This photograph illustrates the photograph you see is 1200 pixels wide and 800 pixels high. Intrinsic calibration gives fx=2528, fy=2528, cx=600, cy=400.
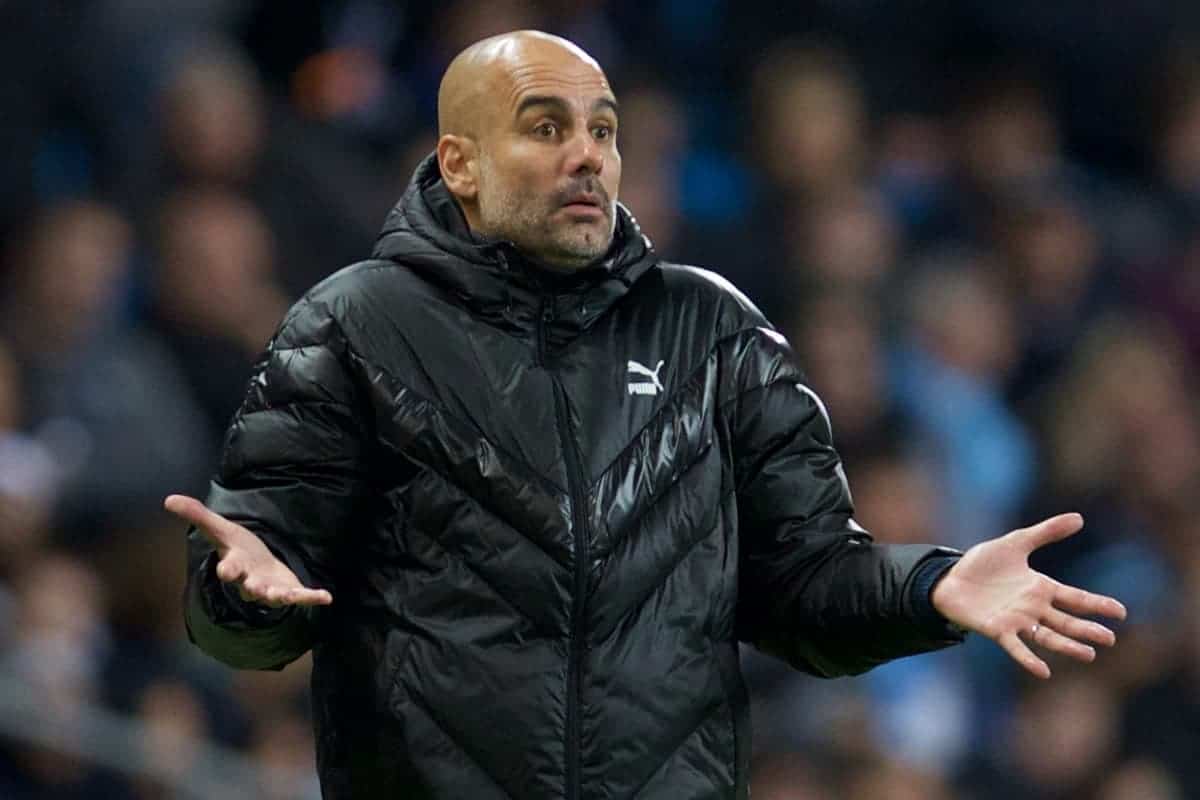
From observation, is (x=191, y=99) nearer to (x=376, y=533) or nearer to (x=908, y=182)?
(x=908, y=182)

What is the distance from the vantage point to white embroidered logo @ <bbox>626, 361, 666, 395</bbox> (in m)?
3.68

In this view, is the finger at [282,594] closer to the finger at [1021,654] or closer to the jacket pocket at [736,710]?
the jacket pocket at [736,710]

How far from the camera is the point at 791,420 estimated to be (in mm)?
3793

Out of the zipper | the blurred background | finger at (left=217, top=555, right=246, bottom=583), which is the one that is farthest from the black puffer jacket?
the blurred background

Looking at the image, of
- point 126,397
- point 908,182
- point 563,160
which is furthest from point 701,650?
point 908,182

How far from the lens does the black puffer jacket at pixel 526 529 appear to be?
353 cm

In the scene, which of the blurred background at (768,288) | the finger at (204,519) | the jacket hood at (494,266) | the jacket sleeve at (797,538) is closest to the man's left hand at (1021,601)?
the jacket sleeve at (797,538)

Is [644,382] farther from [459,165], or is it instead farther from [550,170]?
[459,165]

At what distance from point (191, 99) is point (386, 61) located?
1.09 m

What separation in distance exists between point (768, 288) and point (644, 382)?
4.64 m

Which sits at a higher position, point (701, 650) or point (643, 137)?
point (701, 650)

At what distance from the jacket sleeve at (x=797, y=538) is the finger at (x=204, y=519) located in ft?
2.63

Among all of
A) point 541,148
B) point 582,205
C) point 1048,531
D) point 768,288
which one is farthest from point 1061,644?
point 768,288

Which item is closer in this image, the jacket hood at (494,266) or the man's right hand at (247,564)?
the man's right hand at (247,564)
